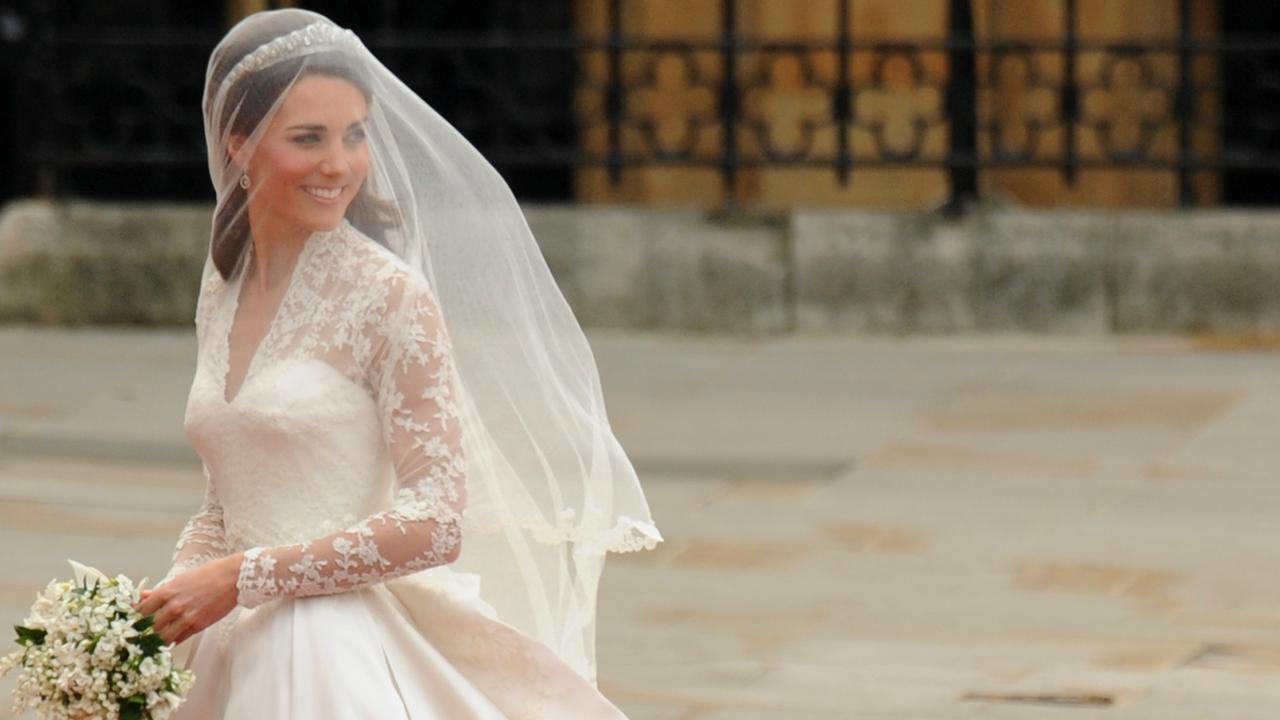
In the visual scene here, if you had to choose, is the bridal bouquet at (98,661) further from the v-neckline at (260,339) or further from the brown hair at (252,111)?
the brown hair at (252,111)

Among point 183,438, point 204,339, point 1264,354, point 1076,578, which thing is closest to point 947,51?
point 1264,354

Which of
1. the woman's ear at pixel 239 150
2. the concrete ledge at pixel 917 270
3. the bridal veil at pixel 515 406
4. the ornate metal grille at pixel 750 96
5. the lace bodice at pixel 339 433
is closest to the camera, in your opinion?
the lace bodice at pixel 339 433

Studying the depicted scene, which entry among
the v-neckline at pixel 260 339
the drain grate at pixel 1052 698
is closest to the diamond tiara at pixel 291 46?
the v-neckline at pixel 260 339

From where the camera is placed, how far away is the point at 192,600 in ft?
11.5

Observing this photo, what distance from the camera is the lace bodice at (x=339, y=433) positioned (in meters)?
3.54

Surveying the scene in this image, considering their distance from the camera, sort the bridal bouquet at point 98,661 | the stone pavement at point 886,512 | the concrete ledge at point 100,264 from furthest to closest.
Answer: the concrete ledge at point 100,264, the stone pavement at point 886,512, the bridal bouquet at point 98,661

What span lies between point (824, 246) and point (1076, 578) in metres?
4.75

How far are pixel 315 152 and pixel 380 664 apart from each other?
2.39 ft

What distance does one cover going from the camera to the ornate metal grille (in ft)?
40.8

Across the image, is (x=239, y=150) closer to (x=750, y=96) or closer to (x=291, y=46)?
(x=291, y=46)

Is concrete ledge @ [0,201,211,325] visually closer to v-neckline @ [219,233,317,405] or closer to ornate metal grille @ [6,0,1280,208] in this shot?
ornate metal grille @ [6,0,1280,208]

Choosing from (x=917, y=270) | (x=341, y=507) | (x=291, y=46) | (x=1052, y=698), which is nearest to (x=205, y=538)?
(x=341, y=507)

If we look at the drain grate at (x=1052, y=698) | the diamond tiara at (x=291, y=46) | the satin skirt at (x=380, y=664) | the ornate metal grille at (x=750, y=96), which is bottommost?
the drain grate at (x=1052, y=698)

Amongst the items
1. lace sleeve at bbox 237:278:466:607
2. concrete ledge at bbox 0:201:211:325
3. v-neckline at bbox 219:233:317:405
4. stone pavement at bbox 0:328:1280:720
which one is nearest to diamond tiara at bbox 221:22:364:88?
v-neckline at bbox 219:233:317:405
